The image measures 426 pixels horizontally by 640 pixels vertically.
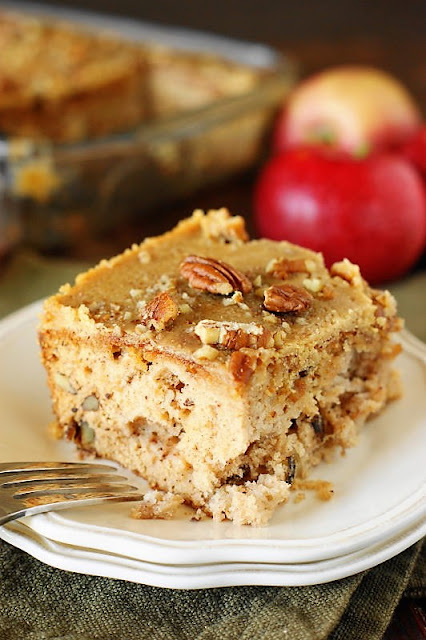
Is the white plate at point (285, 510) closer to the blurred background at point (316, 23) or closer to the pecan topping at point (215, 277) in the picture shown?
the pecan topping at point (215, 277)

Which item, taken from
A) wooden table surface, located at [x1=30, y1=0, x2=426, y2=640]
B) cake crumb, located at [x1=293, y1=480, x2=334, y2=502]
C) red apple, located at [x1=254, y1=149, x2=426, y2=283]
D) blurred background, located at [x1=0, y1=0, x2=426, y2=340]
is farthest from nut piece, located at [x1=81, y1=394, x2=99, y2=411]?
wooden table surface, located at [x1=30, y1=0, x2=426, y2=640]

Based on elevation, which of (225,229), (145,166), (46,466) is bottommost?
(145,166)

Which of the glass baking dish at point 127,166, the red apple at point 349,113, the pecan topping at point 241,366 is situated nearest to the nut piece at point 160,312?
the pecan topping at point 241,366

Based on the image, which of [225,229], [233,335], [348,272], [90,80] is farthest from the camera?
[90,80]

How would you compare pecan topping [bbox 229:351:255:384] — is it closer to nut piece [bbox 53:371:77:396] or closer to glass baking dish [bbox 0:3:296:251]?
nut piece [bbox 53:371:77:396]

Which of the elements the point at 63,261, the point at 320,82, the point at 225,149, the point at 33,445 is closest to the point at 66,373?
the point at 33,445

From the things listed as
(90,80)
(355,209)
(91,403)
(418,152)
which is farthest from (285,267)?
(90,80)

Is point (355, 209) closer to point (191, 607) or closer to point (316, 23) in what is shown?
point (191, 607)
